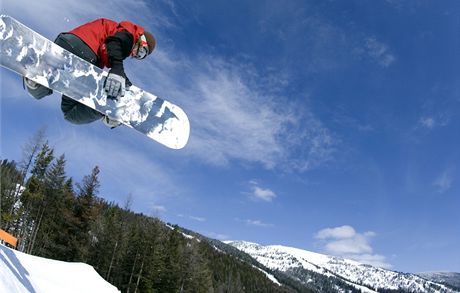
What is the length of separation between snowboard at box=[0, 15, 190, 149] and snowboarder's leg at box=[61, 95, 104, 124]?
178mm

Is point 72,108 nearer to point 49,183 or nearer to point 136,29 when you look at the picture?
point 136,29

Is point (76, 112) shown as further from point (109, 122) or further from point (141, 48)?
point (141, 48)

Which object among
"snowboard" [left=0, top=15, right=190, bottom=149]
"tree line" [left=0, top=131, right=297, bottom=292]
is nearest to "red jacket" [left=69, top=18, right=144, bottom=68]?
"snowboard" [left=0, top=15, right=190, bottom=149]

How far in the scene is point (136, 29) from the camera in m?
4.88

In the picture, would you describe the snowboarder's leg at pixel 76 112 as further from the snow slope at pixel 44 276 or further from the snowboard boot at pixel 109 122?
the snow slope at pixel 44 276

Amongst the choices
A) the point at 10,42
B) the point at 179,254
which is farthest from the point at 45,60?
the point at 179,254

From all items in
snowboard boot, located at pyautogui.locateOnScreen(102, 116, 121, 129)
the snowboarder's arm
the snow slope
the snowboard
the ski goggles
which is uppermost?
the ski goggles

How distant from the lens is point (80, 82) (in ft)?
16.1

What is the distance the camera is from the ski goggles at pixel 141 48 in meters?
4.92

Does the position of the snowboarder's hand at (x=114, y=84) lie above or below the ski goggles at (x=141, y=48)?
below

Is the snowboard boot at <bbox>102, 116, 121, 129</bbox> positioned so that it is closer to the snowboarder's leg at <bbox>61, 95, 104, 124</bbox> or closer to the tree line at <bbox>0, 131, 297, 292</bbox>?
the snowboarder's leg at <bbox>61, 95, 104, 124</bbox>

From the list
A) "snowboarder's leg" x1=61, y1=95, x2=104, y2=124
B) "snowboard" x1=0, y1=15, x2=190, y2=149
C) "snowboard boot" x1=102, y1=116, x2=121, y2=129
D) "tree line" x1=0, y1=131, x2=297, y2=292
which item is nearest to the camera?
"snowboard" x1=0, y1=15, x2=190, y2=149

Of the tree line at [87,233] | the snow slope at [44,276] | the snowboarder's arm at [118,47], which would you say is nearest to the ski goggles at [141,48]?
the snowboarder's arm at [118,47]

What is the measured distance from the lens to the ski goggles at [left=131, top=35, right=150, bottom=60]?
16.2 feet
